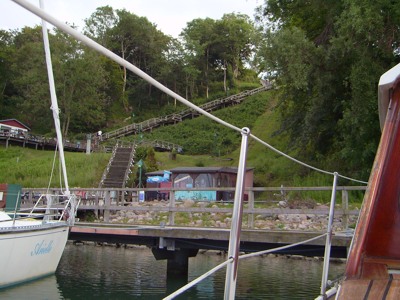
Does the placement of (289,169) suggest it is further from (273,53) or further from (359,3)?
(359,3)

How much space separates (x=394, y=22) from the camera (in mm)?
18797

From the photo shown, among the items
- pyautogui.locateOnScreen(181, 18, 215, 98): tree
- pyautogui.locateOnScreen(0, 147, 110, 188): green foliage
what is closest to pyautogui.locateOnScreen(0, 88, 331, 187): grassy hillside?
pyautogui.locateOnScreen(0, 147, 110, 188): green foliage

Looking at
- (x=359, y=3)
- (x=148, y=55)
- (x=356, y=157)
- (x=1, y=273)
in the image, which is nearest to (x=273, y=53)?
(x=359, y=3)

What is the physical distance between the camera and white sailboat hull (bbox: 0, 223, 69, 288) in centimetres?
1055

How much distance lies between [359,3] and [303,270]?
9535 mm

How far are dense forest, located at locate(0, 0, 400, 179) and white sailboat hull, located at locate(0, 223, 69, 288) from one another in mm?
11750

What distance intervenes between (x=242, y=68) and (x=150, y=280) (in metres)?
59.3

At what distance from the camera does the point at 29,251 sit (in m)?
11.2

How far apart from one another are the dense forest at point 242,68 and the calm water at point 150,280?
6.60m

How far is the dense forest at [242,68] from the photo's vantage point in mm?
19406

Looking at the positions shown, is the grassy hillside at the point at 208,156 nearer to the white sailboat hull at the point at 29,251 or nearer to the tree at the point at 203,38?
the tree at the point at 203,38

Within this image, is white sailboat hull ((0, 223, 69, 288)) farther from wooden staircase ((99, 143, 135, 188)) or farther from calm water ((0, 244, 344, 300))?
wooden staircase ((99, 143, 135, 188))

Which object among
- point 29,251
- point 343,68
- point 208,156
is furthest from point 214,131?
point 29,251

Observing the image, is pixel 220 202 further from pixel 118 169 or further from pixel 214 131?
pixel 214 131
